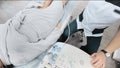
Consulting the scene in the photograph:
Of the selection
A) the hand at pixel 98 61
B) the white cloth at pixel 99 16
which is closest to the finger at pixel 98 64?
the hand at pixel 98 61

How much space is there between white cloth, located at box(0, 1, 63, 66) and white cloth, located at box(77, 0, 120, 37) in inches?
9.0

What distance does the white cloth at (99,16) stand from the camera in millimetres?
A: 1246

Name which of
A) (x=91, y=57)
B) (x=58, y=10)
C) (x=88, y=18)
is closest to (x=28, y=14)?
(x=58, y=10)

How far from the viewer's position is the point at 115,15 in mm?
1237

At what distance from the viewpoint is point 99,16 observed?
1.30m

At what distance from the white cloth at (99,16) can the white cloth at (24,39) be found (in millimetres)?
230

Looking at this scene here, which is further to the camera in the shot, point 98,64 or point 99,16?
point 99,16

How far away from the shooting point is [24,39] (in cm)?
136

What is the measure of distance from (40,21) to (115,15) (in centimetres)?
55

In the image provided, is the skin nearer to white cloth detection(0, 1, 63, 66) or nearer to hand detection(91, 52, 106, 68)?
hand detection(91, 52, 106, 68)

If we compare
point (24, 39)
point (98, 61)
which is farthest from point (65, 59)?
point (24, 39)

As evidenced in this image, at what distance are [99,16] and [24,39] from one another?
0.51 meters

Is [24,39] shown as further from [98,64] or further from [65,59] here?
[98,64]

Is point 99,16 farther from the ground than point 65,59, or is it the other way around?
point 99,16
